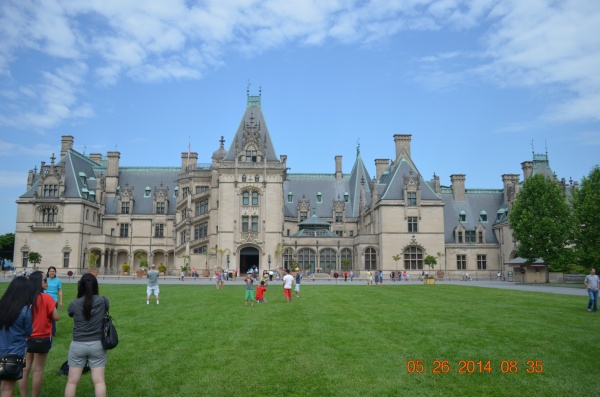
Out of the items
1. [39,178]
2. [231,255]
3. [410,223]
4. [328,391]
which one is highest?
[39,178]

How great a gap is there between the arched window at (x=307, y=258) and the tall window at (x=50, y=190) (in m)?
36.2

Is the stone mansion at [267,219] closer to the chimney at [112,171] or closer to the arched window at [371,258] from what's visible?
the arched window at [371,258]

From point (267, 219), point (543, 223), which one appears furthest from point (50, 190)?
point (543, 223)

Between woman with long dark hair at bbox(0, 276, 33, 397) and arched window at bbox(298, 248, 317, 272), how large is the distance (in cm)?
6278

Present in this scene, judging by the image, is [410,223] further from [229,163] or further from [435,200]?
[229,163]

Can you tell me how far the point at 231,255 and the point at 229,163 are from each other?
41.0 feet

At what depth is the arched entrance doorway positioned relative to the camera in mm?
69312

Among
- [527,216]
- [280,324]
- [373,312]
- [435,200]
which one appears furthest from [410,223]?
[280,324]

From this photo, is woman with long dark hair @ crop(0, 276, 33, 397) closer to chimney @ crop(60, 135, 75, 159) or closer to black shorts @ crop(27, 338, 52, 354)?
black shorts @ crop(27, 338, 52, 354)

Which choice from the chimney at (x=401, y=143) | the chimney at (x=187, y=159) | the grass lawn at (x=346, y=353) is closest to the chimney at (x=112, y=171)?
the chimney at (x=187, y=159)

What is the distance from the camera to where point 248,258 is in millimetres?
71125

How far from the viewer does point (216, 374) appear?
11289 mm

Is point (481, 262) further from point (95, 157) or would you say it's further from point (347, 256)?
point (95, 157)

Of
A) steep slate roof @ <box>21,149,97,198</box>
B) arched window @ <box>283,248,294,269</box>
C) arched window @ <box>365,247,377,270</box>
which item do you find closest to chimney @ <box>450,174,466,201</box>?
arched window @ <box>365,247,377,270</box>
